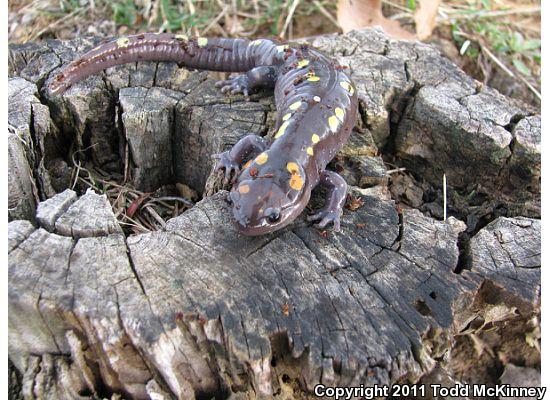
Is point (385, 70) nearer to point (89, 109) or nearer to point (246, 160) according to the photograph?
point (246, 160)

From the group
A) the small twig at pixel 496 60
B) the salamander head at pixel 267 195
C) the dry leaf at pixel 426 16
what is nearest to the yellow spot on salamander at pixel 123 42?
the salamander head at pixel 267 195

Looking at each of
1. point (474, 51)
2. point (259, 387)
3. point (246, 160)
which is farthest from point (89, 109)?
point (474, 51)

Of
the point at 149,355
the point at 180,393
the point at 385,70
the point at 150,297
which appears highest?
the point at 385,70

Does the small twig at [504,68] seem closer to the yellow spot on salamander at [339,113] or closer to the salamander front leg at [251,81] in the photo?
the salamander front leg at [251,81]

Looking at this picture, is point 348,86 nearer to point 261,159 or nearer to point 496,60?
point 261,159

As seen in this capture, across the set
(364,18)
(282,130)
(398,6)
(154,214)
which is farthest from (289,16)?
(154,214)

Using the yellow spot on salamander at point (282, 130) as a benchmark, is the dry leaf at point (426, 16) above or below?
above
